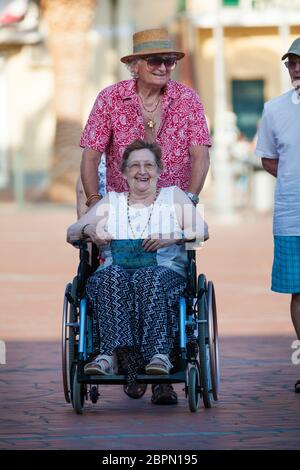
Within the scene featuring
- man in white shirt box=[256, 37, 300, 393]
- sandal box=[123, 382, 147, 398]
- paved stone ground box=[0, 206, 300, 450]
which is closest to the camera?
paved stone ground box=[0, 206, 300, 450]

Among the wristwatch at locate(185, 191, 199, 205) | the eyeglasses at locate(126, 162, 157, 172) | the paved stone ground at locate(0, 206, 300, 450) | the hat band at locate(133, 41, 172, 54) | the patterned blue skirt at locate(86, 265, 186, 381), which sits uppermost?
the hat band at locate(133, 41, 172, 54)

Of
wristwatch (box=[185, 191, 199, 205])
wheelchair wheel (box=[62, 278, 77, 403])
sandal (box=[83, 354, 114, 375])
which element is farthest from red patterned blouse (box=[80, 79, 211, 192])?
sandal (box=[83, 354, 114, 375])

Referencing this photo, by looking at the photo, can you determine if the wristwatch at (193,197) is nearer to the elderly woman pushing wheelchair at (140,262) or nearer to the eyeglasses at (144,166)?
the elderly woman pushing wheelchair at (140,262)

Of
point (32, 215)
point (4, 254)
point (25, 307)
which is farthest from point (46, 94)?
point (25, 307)

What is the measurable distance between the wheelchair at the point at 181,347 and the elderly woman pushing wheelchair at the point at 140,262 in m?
0.05

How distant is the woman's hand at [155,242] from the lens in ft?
26.6

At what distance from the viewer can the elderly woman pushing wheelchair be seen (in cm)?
799

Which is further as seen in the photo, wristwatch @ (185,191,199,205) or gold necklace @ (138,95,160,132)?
gold necklace @ (138,95,160,132)

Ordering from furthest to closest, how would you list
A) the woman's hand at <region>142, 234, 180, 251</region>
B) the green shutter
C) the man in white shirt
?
the green shutter → the man in white shirt → the woman's hand at <region>142, 234, 180, 251</region>

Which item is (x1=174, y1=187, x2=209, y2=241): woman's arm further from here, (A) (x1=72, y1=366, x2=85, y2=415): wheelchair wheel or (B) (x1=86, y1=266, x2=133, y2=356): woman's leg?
(A) (x1=72, y1=366, x2=85, y2=415): wheelchair wheel

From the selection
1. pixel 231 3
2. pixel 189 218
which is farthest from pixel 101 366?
pixel 231 3

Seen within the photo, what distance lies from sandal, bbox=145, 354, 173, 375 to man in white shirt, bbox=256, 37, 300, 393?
131cm

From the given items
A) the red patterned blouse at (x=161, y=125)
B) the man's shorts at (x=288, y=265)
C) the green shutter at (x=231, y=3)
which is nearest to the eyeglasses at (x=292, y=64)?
the red patterned blouse at (x=161, y=125)

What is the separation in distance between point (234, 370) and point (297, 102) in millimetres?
1822
